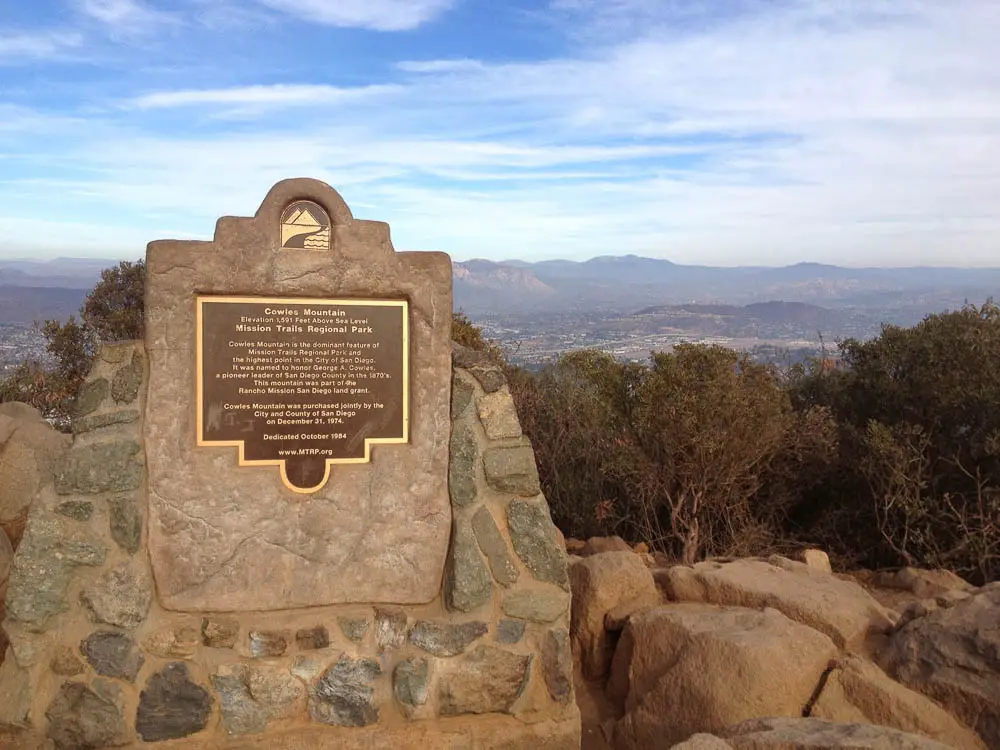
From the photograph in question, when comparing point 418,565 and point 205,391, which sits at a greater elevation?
point 205,391

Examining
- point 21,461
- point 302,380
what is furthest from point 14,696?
point 21,461

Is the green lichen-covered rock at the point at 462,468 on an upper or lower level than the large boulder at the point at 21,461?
upper

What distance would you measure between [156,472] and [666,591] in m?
3.28

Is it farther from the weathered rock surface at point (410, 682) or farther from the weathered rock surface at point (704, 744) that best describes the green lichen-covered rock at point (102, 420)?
the weathered rock surface at point (704, 744)

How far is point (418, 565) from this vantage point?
14.1ft

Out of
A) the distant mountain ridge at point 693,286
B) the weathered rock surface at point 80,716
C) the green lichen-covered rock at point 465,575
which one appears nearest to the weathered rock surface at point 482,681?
the green lichen-covered rock at point 465,575

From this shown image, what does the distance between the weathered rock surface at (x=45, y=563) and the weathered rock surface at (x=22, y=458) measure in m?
2.23

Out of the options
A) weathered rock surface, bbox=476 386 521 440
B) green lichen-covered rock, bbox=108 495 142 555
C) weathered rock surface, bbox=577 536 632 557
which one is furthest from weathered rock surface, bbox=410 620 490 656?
weathered rock surface, bbox=577 536 632 557

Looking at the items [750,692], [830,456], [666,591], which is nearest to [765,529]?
[830,456]

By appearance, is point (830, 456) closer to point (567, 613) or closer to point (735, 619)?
point (735, 619)

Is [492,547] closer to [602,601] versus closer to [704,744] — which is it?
[602,601]

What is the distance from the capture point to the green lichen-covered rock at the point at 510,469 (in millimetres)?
4383

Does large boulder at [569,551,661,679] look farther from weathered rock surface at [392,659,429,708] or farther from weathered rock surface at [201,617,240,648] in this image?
weathered rock surface at [201,617,240,648]

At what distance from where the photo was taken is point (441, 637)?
426 centimetres
